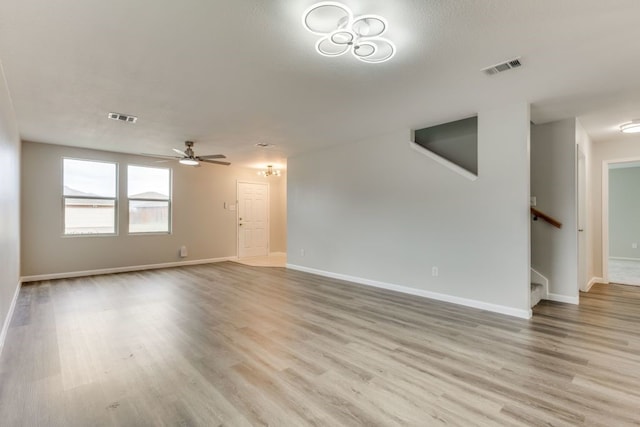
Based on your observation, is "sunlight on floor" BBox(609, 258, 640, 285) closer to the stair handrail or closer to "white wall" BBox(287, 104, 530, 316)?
the stair handrail

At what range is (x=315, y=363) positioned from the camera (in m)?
2.50

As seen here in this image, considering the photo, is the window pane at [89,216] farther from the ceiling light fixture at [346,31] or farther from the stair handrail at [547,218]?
the stair handrail at [547,218]

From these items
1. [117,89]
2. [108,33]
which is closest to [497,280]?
[108,33]

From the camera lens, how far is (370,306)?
405 centimetres

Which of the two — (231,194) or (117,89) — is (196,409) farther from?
(231,194)

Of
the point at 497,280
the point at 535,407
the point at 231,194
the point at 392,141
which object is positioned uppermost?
the point at 392,141

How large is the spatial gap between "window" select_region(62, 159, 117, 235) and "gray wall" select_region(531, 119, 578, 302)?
790 cm

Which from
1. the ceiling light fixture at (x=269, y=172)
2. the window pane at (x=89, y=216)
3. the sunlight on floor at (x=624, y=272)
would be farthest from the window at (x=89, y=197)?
the sunlight on floor at (x=624, y=272)

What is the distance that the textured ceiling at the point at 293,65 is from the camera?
2.01 meters

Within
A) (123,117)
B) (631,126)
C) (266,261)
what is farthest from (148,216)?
(631,126)

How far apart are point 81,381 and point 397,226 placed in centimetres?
417

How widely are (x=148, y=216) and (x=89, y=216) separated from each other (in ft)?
3.57

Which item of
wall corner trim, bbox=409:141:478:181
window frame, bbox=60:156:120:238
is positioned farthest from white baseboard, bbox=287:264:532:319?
window frame, bbox=60:156:120:238

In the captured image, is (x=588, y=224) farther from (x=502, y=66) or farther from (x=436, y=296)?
(x=502, y=66)
